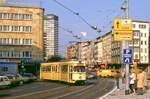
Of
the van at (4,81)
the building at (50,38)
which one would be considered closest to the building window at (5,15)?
the building at (50,38)

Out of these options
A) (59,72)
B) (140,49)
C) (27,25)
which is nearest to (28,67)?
(27,25)

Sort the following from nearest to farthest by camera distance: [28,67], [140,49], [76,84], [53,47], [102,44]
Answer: [76,84], [28,67], [140,49], [53,47], [102,44]

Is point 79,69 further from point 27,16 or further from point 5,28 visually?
point 5,28

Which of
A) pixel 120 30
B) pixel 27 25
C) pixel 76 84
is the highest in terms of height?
pixel 27 25

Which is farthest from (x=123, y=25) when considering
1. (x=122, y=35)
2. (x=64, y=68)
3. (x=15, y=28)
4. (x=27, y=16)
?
(x=15, y=28)

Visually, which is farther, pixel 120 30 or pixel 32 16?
pixel 32 16

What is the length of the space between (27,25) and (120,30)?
239ft

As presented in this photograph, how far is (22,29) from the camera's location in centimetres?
9931

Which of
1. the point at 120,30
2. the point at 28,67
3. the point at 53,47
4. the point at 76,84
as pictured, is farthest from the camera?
the point at 53,47

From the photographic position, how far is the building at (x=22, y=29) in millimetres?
98562

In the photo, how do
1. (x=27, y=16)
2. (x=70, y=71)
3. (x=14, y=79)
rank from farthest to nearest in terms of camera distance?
(x=27, y=16) → (x=14, y=79) → (x=70, y=71)

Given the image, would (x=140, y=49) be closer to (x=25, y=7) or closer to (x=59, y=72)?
(x=25, y=7)

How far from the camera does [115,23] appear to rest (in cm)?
2798

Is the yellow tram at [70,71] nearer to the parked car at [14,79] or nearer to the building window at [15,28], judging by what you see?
the parked car at [14,79]
